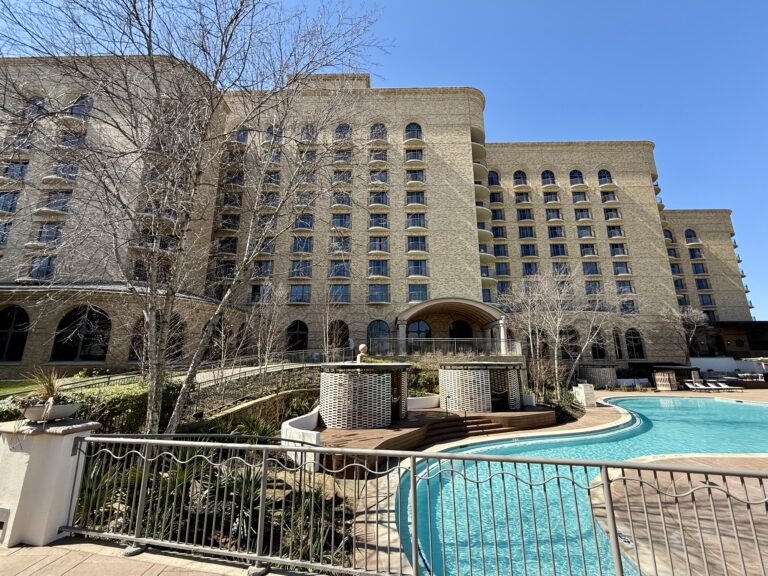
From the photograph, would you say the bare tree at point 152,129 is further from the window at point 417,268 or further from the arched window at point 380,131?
the arched window at point 380,131

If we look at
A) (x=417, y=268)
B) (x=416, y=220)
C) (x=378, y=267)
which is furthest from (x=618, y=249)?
(x=378, y=267)

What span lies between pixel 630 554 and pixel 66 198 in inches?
432

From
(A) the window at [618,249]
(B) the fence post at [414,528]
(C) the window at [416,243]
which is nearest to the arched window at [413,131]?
(C) the window at [416,243]

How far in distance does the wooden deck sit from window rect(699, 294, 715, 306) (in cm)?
4271

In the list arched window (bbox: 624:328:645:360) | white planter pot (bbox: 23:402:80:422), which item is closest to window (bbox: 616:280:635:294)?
arched window (bbox: 624:328:645:360)

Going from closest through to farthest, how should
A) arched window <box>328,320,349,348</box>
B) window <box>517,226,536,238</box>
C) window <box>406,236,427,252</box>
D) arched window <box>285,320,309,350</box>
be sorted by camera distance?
arched window <box>328,320,349,348</box> < arched window <box>285,320,309,350</box> < window <box>406,236,427,252</box> < window <box>517,226,536,238</box>

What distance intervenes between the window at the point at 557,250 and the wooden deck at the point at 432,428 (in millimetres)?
26004

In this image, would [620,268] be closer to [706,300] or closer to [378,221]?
[706,300]

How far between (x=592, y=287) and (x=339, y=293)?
25654 millimetres

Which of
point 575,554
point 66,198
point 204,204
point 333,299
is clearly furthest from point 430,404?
point 333,299

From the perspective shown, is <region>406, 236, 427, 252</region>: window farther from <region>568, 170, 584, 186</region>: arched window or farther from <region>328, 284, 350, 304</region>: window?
<region>568, 170, 584, 186</region>: arched window

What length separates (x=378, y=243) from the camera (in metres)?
30.2

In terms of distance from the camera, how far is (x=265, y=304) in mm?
20719

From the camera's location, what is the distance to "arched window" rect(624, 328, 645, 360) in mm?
32656
